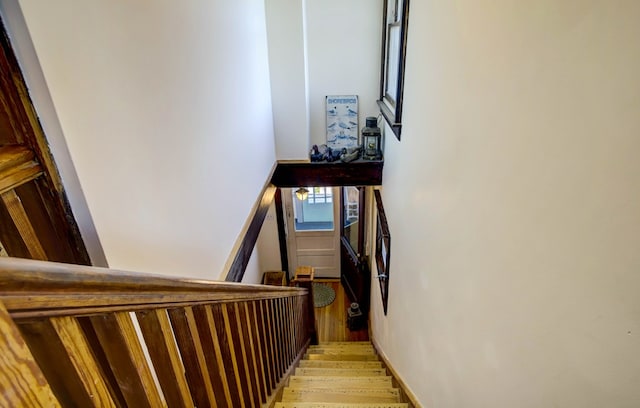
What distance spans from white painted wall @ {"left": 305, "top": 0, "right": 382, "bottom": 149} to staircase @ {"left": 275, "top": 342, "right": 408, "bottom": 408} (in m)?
2.59

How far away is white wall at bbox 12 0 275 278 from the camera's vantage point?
0.93m

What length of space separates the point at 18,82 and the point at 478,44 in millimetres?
1271

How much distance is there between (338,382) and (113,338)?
7.72 feet

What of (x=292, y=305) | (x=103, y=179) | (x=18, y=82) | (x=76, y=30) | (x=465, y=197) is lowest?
(x=292, y=305)

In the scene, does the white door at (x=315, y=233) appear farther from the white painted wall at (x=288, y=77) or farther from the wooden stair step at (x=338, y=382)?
the wooden stair step at (x=338, y=382)

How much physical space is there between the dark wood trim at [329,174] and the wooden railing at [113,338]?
256cm

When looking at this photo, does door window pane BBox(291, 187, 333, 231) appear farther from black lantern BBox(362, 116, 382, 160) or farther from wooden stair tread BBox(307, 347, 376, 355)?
wooden stair tread BBox(307, 347, 376, 355)

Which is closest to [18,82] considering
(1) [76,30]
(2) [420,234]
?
(1) [76,30]

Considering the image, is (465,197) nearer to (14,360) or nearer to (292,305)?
(14,360)

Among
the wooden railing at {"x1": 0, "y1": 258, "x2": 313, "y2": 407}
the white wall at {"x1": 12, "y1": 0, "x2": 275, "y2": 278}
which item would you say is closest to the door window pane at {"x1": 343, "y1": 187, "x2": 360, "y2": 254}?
the white wall at {"x1": 12, "y1": 0, "x2": 275, "y2": 278}

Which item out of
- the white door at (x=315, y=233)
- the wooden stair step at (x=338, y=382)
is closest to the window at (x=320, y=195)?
the white door at (x=315, y=233)

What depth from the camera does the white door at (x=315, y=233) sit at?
217 inches

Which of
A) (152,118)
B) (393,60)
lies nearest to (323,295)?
(393,60)

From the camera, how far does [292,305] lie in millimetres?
2953
